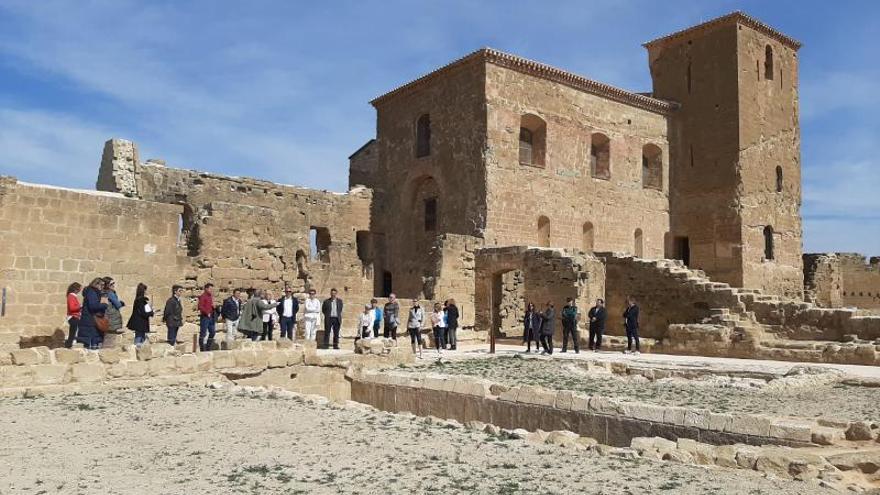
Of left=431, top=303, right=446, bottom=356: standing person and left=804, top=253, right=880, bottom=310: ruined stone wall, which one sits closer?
left=431, top=303, right=446, bottom=356: standing person

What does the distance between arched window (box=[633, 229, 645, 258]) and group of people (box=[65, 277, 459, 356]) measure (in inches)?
462

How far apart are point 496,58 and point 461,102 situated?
1.88 m

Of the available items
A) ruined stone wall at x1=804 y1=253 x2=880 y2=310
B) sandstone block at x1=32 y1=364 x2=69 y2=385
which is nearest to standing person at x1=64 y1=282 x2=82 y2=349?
sandstone block at x1=32 y1=364 x2=69 y2=385

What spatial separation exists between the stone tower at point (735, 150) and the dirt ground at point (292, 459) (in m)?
23.1

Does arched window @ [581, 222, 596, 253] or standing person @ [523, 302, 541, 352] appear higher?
arched window @ [581, 222, 596, 253]

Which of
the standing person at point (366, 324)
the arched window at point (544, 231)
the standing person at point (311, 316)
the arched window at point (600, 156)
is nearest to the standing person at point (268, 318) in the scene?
the standing person at point (311, 316)

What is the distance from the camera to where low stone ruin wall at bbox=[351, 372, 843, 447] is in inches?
262

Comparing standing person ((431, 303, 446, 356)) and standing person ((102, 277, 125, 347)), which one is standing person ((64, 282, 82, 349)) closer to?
standing person ((102, 277, 125, 347))

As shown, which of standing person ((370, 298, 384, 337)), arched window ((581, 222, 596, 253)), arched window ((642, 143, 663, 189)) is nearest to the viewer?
standing person ((370, 298, 384, 337))

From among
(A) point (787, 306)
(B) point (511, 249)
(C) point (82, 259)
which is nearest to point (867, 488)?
(C) point (82, 259)

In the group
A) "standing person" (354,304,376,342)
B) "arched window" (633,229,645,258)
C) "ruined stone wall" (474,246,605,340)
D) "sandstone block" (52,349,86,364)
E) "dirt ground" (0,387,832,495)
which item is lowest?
"dirt ground" (0,387,832,495)

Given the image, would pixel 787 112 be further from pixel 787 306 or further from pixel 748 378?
pixel 748 378

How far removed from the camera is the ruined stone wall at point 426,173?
23766 millimetres

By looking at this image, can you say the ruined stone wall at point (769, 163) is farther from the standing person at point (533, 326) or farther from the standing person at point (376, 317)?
the standing person at point (376, 317)
